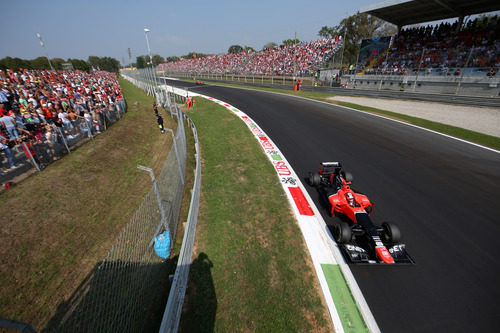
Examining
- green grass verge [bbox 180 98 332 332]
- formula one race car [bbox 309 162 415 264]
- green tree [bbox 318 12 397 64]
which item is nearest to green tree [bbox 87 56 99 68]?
green tree [bbox 318 12 397 64]

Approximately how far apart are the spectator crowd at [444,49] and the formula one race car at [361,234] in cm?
2273

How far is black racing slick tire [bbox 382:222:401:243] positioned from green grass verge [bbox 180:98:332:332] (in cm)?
183

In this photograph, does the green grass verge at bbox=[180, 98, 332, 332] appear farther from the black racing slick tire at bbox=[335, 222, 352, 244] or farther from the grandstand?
the grandstand

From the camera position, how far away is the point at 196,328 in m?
3.51

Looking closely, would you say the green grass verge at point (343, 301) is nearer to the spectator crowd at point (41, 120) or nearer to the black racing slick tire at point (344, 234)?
the black racing slick tire at point (344, 234)

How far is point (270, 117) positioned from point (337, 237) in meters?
11.8

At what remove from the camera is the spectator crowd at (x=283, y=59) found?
109ft

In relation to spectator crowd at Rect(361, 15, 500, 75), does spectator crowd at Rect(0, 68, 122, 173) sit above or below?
below

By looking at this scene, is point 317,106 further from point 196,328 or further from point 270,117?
point 196,328

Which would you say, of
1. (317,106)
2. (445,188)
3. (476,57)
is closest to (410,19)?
(476,57)

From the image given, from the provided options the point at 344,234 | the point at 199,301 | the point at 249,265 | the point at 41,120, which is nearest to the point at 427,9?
the point at 344,234

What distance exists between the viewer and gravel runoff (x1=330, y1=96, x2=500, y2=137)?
39.2ft

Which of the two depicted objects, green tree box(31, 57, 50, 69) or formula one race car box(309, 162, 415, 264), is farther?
green tree box(31, 57, 50, 69)

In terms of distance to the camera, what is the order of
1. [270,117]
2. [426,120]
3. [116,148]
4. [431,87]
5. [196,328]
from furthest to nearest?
[431,87] → [270,117] → [426,120] → [116,148] → [196,328]
